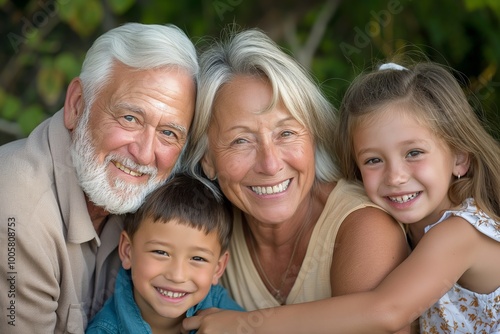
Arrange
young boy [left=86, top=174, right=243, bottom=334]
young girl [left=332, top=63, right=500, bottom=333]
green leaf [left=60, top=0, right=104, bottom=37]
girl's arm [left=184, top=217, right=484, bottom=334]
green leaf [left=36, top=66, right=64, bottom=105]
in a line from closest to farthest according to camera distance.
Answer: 1. girl's arm [left=184, top=217, right=484, bottom=334]
2. young girl [left=332, top=63, right=500, bottom=333]
3. young boy [left=86, top=174, right=243, bottom=334]
4. green leaf [left=60, top=0, right=104, bottom=37]
5. green leaf [left=36, top=66, right=64, bottom=105]

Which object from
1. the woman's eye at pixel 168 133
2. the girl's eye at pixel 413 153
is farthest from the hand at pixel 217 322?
the girl's eye at pixel 413 153

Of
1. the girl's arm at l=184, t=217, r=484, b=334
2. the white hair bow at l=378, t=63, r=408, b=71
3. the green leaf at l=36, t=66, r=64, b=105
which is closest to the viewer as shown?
the girl's arm at l=184, t=217, r=484, b=334

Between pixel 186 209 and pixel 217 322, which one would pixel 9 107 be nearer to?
pixel 186 209

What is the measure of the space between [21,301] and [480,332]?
1856 mm

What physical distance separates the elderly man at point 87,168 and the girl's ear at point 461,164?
45.7 inches

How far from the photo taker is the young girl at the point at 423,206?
9.02 ft

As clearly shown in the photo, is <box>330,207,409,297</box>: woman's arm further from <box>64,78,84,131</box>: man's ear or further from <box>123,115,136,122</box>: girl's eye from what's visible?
<box>64,78,84,131</box>: man's ear

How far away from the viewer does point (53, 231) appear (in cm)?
287

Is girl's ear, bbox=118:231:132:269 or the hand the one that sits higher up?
girl's ear, bbox=118:231:132:269

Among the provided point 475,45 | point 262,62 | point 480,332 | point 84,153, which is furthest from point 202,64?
point 475,45

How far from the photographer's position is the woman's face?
117 inches

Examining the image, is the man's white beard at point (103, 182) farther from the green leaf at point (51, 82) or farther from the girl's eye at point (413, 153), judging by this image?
the green leaf at point (51, 82)

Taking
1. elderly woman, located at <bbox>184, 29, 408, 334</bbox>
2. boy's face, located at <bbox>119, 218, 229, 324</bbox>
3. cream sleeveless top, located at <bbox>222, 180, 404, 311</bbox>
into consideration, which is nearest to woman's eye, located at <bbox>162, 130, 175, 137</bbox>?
elderly woman, located at <bbox>184, 29, 408, 334</bbox>

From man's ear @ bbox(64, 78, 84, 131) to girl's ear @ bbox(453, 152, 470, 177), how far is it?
5.32ft
